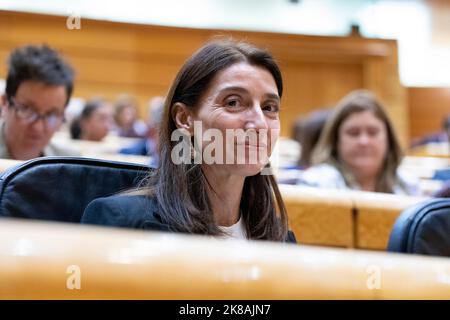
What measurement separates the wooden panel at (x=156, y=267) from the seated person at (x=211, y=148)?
31 centimetres

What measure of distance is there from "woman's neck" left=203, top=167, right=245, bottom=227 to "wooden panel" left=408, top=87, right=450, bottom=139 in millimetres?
3986

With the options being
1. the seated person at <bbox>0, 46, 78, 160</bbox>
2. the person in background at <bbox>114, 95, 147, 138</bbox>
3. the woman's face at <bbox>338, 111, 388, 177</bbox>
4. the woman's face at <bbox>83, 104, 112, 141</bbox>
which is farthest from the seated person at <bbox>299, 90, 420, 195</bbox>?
the person in background at <bbox>114, 95, 147, 138</bbox>

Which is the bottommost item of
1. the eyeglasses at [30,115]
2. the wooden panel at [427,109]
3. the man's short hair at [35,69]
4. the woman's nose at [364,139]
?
the eyeglasses at [30,115]

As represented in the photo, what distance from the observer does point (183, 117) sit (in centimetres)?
61

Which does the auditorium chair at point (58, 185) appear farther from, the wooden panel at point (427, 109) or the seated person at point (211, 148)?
the wooden panel at point (427, 109)

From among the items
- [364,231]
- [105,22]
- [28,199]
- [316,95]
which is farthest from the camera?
[316,95]

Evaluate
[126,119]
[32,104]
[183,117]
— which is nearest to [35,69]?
[32,104]

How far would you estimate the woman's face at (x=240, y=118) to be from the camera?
1.87 feet

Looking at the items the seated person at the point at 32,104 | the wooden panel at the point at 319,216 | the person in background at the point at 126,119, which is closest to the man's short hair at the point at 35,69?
the seated person at the point at 32,104

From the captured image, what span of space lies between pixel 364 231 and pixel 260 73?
296 millimetres
